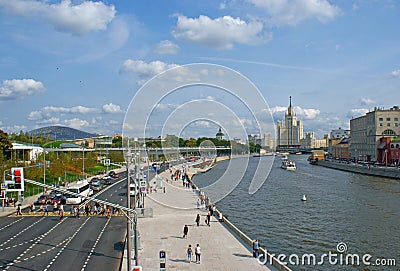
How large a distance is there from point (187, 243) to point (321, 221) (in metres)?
13.3

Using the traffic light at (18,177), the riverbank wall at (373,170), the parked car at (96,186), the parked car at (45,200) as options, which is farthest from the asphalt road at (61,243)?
the riverbank wall at (373,170)

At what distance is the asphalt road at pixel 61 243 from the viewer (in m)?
16.3

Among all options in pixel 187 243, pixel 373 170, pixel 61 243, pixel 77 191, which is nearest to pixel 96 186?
pixel 77 191

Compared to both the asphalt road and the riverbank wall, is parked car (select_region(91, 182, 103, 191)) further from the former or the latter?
the riverbank wall

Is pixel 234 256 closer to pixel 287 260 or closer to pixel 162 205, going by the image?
pixel 287 260

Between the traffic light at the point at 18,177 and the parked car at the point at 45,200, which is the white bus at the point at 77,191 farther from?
the traffic light at the point at 18,177

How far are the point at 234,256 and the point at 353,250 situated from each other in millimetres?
8228

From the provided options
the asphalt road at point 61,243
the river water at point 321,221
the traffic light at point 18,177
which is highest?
the traffic light at point 18,177

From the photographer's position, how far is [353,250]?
2181cm

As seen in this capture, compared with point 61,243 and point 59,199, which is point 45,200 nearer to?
point 59,199

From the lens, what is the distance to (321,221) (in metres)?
29.3

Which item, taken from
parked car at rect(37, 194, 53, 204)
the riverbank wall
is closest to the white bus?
parked car at rect(37, 194, 53, 204)

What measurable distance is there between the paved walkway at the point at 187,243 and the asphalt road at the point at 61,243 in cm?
137

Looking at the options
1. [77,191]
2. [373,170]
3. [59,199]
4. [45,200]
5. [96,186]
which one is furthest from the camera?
[373,170]
